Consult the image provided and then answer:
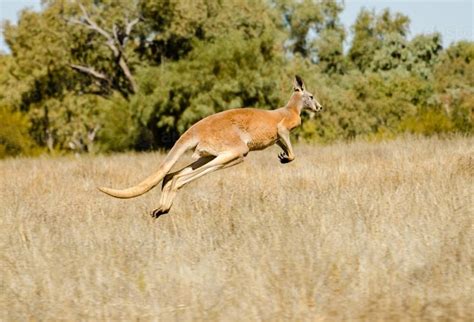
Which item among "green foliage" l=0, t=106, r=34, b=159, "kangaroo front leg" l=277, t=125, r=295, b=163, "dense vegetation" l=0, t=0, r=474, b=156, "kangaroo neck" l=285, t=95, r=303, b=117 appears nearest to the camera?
"kangaroo front leg" l=277, t=125, r=295, b=163

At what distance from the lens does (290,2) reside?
235ft

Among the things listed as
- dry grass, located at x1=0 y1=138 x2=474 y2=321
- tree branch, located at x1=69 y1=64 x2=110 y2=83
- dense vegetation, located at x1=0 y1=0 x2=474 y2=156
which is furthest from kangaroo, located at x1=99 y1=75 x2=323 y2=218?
tree branch, located at x1=69 y1=64 x2=110 y2=83

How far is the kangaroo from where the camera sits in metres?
8.52

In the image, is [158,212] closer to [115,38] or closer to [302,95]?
[302,95]

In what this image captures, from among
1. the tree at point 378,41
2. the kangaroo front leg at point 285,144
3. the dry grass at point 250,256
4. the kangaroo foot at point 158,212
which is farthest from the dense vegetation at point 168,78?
the kangaroo foot at point 158,212

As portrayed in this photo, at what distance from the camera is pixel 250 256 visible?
19.8ft

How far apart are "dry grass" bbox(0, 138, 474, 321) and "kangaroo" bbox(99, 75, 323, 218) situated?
45cm

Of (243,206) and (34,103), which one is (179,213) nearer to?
(243,206)

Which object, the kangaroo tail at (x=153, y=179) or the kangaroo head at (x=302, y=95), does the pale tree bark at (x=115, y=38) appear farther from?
the kangaroo tail at (x=153, y=179)

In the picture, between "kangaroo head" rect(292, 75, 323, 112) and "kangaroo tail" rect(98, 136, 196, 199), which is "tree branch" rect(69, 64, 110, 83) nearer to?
"kangaroo head" rect(292, 75, 323, 112)

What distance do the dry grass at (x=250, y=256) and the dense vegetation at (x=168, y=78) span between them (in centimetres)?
1886

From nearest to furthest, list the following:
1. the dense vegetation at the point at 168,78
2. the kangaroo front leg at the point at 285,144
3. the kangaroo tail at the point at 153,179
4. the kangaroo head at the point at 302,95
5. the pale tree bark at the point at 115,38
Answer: the kangaroo tail at the point at 153,179, the kangaroo front leg at the point at 285,144, the kangaroo head at the point at 302,95, the dense vegetation at the point at 168,78, the pale tree bark at the point at 115,38

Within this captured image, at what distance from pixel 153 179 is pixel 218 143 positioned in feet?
3.23

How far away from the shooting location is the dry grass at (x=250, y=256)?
16.3 ft
